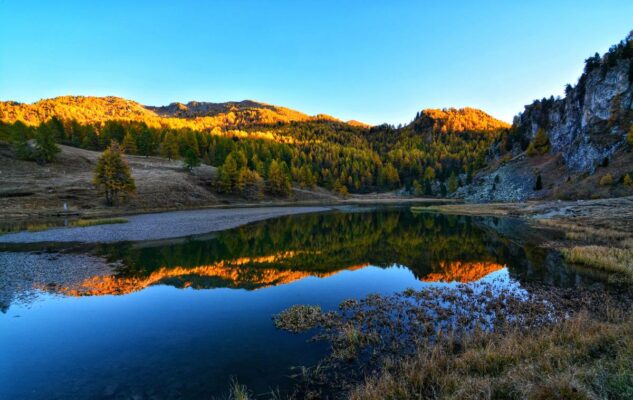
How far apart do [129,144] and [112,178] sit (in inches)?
2676

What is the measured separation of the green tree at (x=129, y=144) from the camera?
402 ft

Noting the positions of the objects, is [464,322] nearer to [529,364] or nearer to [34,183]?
[529,364]

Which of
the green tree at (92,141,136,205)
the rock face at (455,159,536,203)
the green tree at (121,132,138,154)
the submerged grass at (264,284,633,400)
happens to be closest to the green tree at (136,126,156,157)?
the green tree at (121,132,138,154)

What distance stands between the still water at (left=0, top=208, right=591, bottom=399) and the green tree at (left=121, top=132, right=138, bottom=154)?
109 meters

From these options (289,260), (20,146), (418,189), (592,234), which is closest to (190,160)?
(20,146)

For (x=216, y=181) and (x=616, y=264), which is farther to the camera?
(x=216, y=181)

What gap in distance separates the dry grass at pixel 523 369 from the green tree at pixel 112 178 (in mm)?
74613

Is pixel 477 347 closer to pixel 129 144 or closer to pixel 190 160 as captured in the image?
pixel 190 160

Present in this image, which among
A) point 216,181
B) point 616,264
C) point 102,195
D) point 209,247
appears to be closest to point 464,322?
point 616,264

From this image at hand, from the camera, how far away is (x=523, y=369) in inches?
297

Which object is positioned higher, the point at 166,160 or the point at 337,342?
the point at 166,160

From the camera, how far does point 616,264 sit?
68.8 feet

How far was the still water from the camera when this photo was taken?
1016 cm

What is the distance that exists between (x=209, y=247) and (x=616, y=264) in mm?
35324
